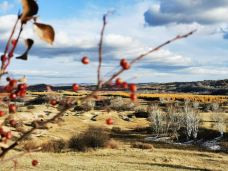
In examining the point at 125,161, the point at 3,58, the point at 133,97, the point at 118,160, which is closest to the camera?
the point at 133,97

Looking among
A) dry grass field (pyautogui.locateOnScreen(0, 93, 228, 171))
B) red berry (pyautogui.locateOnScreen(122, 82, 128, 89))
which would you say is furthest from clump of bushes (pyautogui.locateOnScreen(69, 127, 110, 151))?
red berry (pyautogui.locateOnScreen(122, 82, 128, 89))

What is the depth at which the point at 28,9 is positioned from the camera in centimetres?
226

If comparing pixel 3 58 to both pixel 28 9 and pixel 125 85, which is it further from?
pixel 125 85

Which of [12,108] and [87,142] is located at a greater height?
[12,108]

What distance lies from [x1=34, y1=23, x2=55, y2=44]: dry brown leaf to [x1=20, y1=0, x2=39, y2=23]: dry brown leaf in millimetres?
56

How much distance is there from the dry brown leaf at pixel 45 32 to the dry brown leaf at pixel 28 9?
0.06m

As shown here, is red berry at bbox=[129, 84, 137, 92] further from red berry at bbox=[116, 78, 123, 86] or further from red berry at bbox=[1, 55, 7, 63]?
red berry at bbox=[1, 55, 7, 63]

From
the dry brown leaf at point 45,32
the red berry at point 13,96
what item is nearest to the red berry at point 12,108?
the red berry at point 13,96

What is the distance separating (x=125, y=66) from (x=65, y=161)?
1266 inches

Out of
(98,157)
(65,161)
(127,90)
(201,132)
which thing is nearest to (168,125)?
(201,132)

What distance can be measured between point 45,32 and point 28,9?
0.46 feet

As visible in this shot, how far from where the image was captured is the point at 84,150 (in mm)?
42031

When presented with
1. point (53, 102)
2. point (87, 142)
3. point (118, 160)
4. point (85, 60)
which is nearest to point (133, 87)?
point (85, 60)

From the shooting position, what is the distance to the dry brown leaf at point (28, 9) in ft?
7.34
